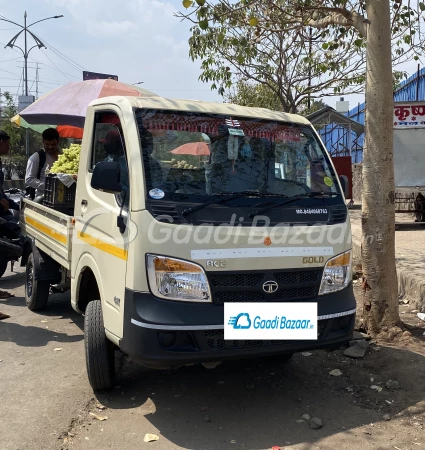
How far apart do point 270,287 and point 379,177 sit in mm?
1989

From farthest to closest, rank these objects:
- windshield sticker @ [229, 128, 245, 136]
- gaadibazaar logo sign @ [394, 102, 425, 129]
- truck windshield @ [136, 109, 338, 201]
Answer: gaadibazaar logo sign @ [394, 102, 425, 129] → windshield sticker @ [229, 128, 245, 136] → truck windshield @ [136, 109, 338, 201]

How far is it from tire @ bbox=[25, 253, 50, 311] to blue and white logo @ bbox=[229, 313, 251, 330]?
3.14 m

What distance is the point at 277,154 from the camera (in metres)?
3.93

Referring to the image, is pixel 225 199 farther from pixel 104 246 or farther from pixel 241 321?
pixel 104 246

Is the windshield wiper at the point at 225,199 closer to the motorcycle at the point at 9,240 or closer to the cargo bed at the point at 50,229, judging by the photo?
the cargo bed at the point at 50,229

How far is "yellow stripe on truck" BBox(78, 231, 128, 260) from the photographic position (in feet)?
10.9

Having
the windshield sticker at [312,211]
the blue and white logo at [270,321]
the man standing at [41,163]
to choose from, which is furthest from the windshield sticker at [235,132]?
the man standing at [41,163]

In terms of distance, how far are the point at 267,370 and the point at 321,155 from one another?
1.82m

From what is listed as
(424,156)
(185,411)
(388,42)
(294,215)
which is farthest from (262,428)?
(424,156)

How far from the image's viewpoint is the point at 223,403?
3670 millimetres

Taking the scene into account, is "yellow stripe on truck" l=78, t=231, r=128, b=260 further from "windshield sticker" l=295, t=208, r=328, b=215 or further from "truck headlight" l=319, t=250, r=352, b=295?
"truck headlight" l=319, t=250, r=352, b=295

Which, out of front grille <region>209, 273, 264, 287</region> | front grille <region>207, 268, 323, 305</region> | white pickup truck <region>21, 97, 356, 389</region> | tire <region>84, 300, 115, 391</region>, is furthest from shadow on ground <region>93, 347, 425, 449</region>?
front grille <region>209, 273, 264, 287</region>

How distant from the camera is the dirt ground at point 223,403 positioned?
3.19 metres

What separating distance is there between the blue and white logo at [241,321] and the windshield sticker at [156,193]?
0.89 meters
